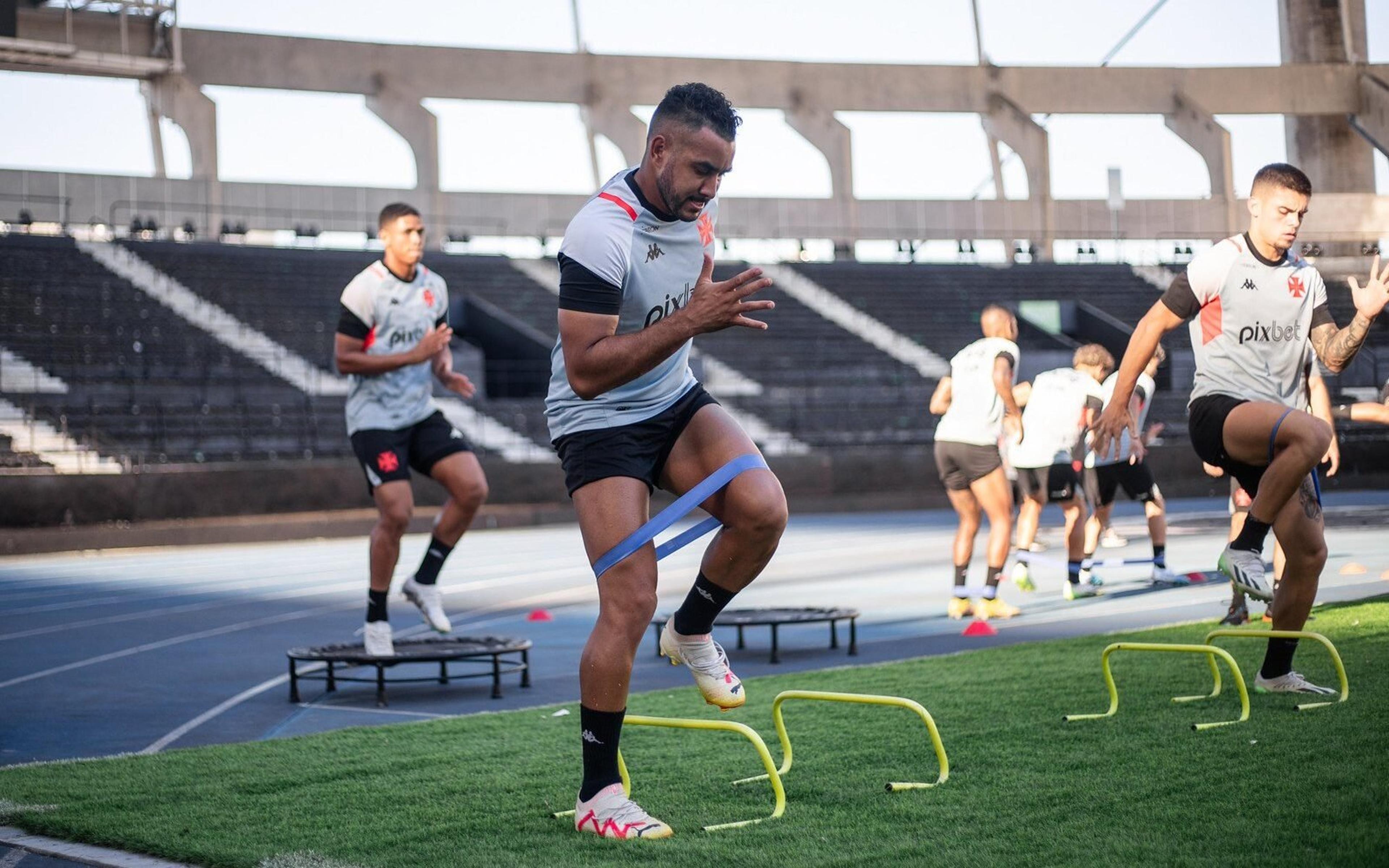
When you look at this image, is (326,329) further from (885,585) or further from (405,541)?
(885,585)

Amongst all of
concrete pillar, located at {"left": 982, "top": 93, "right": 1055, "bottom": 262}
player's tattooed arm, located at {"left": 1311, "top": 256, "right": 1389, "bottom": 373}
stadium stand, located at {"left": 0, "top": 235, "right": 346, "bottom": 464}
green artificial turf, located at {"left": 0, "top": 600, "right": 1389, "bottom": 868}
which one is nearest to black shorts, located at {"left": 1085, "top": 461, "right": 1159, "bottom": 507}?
green artificial turf, located at {"left": 0, "top": 600, "right": 1389, "bottom": 868}

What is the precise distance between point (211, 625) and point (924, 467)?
1715 cm

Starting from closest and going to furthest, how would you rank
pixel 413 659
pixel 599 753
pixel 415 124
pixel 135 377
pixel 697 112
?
pixel 697 112
pixel 599 753
pixel 413 659
pixel 135 377
pixel 415 124

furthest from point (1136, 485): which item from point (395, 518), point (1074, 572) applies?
point (395, 518)

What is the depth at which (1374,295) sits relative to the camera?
5.91m

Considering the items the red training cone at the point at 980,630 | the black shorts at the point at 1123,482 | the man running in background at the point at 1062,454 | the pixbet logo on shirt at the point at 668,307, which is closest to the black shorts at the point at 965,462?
the red training cone at the point at 980,630

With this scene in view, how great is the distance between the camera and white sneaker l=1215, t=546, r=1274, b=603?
18.8 ft

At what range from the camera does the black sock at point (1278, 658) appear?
598 cm

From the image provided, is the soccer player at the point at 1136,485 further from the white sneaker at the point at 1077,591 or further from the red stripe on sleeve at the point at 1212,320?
the red stripe on sleeve at the point at 1212,320

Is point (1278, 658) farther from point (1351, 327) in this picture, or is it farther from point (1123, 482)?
point (1123, 482)

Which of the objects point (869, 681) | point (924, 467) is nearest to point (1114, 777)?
point (869, 681)

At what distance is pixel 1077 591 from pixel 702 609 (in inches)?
309

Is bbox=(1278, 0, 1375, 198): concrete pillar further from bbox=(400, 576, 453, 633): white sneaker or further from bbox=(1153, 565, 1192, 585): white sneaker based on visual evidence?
bbox=(400, 576, 453, 633): white sneaker

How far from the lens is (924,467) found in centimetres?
2609
